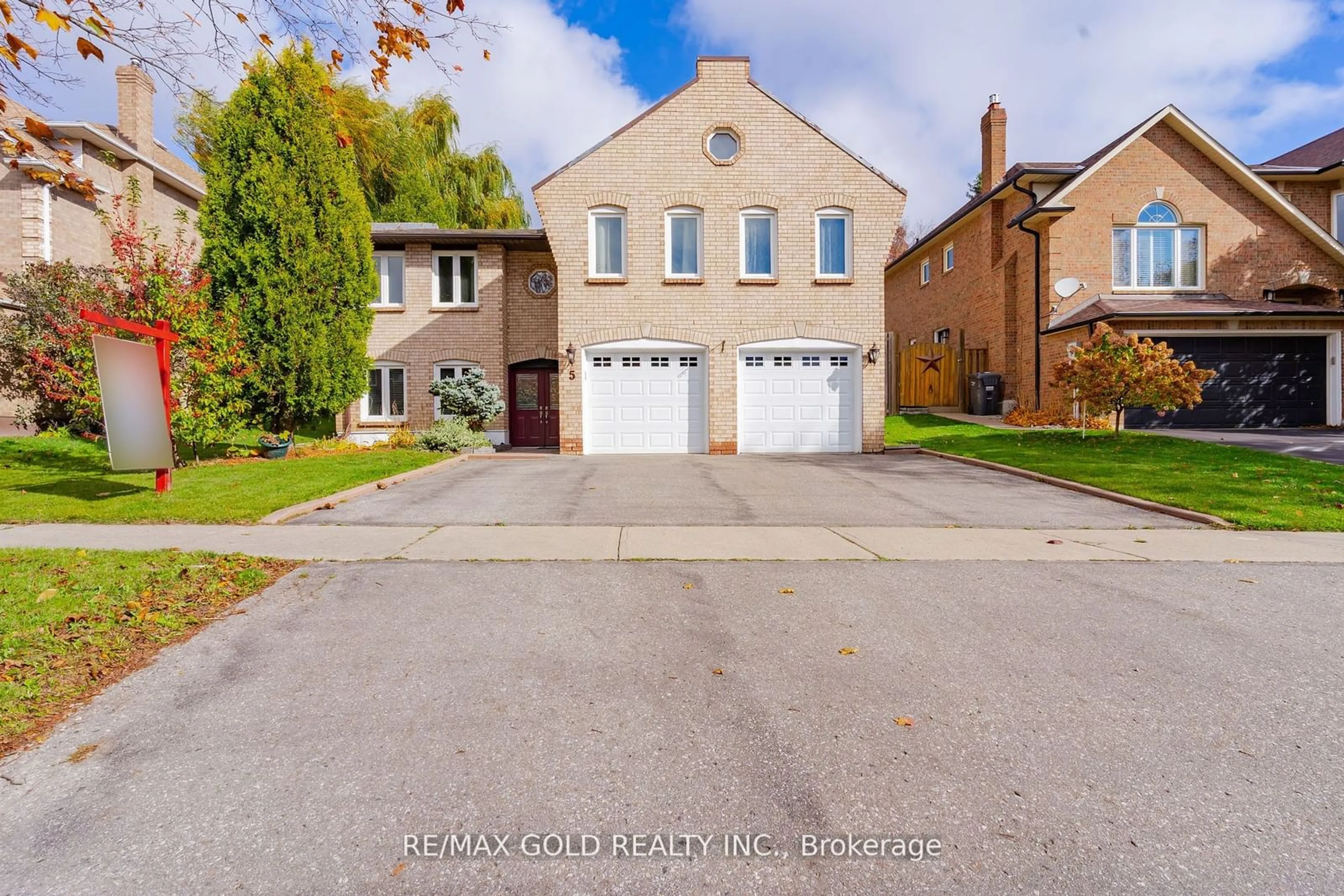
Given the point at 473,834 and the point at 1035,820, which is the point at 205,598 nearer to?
the point at 473,834

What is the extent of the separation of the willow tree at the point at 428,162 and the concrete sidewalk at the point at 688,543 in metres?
24.8

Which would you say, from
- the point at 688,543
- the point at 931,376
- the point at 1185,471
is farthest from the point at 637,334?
the point at 931,376

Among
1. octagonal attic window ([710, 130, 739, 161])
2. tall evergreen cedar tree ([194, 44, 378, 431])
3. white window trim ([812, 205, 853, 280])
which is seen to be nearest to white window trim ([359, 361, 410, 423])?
tall evergreen cedar tree ([194, 44, 378, 431])

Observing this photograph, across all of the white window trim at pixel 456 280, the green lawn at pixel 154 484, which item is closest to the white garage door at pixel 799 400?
the green lawn at pixel 154 484

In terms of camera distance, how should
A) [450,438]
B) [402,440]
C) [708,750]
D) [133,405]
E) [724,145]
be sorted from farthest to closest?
1. [402,440]
2. [724,145]
3. [450,438]
4. [133,405]
5. [708,750]

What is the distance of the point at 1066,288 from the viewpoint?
19516 millimetres

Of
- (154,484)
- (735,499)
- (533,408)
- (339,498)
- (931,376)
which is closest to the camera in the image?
(339,498)

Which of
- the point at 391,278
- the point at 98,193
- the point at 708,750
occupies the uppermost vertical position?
the point at 98,193

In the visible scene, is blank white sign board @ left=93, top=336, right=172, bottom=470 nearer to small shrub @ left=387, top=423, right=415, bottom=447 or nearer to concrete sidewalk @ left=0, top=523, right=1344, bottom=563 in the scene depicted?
concrete sidewalk @ left=0, top=523, right=1344, bottom=563

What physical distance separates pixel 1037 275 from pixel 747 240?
9.48 m

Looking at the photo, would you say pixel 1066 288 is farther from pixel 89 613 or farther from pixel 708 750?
pixel 89 613

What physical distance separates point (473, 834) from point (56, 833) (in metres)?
1.44

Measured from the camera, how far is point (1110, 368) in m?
14.1

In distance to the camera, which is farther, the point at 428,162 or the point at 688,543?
the point at 428,162
